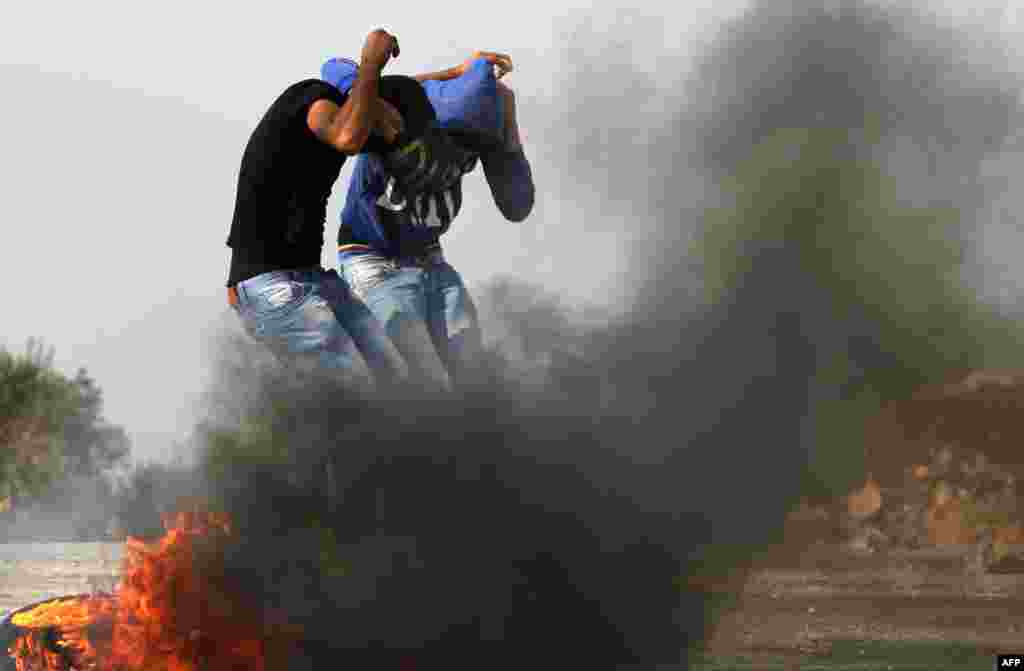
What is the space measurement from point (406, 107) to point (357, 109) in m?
0.89

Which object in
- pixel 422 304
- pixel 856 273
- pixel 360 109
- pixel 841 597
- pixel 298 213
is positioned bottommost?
pixel 841 597

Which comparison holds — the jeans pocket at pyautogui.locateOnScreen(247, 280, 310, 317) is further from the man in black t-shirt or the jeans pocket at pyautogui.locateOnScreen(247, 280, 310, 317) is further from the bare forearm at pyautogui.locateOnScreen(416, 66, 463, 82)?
the bare forearm at pyautogui.locateOnScreen(416, 66, 463, 82)

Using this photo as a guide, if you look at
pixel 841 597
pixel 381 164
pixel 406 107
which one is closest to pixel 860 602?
pixel 841 597

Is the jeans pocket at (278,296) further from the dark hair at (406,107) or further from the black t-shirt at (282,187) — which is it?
the dark hair at (406,107)

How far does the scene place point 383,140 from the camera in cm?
1077

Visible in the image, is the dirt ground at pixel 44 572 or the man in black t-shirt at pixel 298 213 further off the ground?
the man in black t-shirt at pixel 298 213

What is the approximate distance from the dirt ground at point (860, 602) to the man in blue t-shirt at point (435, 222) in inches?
185

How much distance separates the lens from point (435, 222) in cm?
1155

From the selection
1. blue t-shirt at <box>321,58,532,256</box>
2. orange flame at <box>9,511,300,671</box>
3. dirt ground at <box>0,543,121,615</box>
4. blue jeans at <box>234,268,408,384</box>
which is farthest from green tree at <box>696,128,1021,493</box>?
orange flame at <box>9,511,300,671</box>

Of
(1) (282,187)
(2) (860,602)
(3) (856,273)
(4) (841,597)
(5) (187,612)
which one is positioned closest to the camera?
(5) (187,612)

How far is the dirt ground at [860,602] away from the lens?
16062mm

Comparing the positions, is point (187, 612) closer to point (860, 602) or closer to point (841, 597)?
point (860, 602)

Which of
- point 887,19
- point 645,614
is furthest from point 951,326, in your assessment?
point 645,614

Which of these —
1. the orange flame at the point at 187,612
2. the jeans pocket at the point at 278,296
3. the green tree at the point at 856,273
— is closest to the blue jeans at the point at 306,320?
the jeans pocket at the point at 278,296
